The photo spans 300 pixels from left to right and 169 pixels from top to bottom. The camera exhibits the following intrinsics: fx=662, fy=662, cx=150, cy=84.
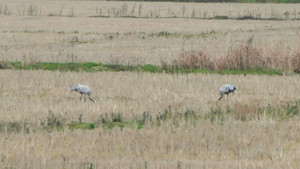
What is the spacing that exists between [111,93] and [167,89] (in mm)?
1410

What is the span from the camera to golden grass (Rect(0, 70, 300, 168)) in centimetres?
877

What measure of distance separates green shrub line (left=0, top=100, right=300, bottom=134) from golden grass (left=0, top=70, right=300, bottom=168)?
11 cm

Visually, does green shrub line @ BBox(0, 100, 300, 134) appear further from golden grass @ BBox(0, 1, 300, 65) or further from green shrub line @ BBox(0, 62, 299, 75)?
golden grass @ BBox(0, 1, 300, 65)

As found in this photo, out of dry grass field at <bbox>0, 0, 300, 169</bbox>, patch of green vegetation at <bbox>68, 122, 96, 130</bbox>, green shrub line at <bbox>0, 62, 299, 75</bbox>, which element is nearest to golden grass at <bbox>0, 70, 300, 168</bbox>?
dry grass field at <bbox>0, 0, 300, 169</bbox>

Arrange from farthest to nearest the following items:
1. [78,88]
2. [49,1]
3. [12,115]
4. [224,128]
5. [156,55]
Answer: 1. [49,1]
2. [156,55]
3. [78,88]
4. [12,115]
5. [224,128]

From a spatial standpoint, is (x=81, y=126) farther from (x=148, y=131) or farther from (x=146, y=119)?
(x=148, y=131)

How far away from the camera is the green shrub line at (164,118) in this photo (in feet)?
36.4

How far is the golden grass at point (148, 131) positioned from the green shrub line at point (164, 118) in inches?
4.2

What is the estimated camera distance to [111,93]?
15.2 m

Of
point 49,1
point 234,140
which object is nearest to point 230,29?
point 234,140

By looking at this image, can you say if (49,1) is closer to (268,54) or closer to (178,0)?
(178,0)

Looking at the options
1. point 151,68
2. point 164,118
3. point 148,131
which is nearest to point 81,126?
point 148,131

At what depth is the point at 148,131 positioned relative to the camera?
34.6 ft

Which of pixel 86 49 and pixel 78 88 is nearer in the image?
pixel 78 88
